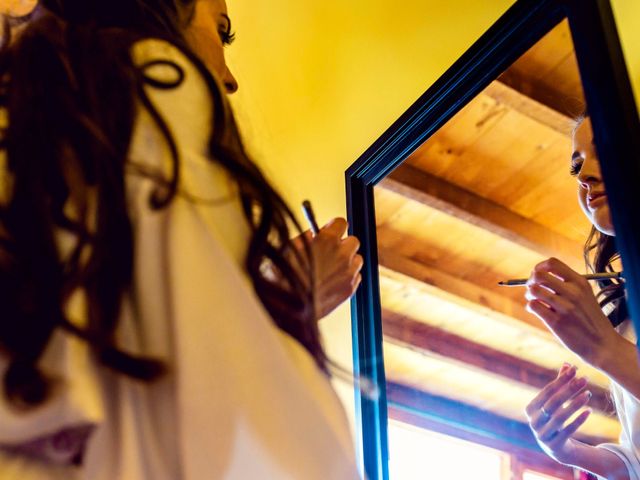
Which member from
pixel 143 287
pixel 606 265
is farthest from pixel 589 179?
pixel 143 287

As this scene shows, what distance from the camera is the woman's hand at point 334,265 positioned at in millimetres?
894

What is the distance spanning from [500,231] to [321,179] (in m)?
0.43

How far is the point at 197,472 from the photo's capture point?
0.50m

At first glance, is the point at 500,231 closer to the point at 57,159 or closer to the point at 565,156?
the point at 565,156

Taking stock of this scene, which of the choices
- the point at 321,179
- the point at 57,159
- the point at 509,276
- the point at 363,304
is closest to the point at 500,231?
the point at 509,276

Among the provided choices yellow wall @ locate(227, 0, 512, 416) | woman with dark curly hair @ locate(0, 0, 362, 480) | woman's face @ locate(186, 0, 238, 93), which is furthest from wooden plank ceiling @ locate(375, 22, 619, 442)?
woman with dark curly hair @ locate(0, 0, 362, 480)

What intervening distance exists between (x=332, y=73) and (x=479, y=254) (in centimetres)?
56

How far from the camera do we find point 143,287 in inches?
22.1

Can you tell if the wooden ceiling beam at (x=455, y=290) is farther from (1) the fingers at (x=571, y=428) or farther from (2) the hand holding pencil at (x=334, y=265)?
(2) the hand holding pencil at (x=334, y=265)

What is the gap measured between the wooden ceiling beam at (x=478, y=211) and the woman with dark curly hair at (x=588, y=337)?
1.3 inches

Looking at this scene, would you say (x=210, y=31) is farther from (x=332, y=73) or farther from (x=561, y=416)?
(x=561, y=416)

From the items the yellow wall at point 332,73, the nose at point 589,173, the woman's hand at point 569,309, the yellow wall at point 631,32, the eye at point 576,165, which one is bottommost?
the woman's hand at point 569,309

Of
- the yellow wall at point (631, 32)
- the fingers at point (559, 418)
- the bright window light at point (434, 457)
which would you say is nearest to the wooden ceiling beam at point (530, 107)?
the yellow wall at point (631, 32)

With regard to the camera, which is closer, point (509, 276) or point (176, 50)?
point (176, 50)
